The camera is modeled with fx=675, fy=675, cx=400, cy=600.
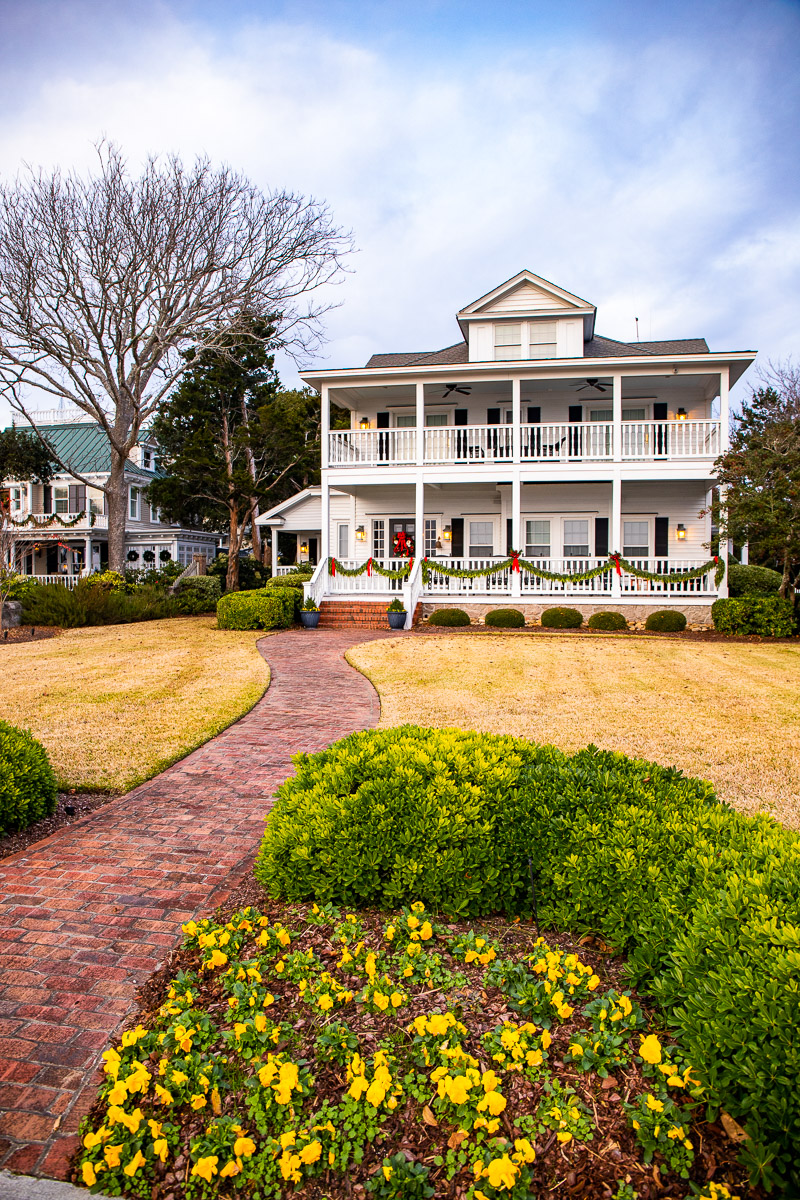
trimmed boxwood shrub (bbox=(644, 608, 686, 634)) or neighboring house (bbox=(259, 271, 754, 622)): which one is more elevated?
neighboring house (bbox=(259, 271, 754, 622))

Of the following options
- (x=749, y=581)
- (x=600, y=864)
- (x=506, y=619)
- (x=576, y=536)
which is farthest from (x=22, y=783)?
(x=749, y=581)

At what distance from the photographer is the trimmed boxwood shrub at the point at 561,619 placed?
56.6 feet

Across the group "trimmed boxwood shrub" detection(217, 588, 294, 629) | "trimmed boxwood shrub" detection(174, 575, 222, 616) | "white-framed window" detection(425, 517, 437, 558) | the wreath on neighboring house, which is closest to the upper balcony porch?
"white-framed window" detection(425, 517, 437, 558)

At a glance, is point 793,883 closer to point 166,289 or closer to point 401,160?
point 401,160

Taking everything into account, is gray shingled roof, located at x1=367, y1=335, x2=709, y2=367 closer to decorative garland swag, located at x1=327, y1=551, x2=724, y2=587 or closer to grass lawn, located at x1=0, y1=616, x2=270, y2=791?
decorative garland swag, located at x1=327, y1=551, x2=724, y2=587

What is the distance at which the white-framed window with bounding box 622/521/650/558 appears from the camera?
21500 millimetres

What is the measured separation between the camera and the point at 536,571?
61.6 ft

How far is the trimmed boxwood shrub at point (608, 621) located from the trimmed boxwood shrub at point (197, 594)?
1284 cm

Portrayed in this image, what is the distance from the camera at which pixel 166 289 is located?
22656mm

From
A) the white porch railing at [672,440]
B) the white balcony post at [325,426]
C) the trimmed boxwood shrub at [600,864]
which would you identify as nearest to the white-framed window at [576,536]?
the white porch railing at [672,440]

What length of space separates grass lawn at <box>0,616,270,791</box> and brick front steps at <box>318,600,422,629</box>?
2.97 meters

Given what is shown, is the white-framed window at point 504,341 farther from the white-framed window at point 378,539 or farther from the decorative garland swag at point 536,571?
the decorative garland swag at point 536,571

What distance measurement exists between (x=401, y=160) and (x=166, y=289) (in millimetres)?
9163

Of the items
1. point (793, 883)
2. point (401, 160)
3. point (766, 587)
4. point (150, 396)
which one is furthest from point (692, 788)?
point (150, 396)
